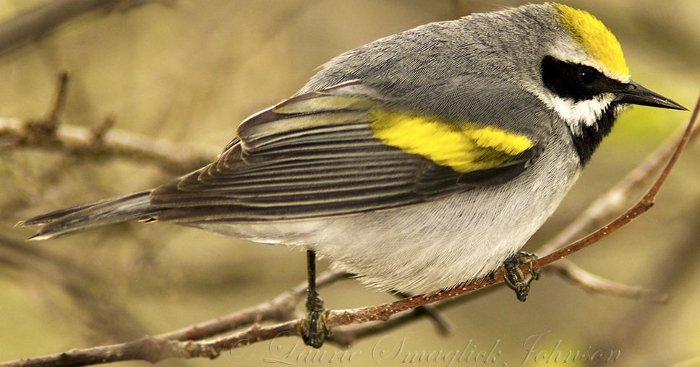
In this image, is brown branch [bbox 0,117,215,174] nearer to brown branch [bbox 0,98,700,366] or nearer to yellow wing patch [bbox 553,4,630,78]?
brown branch [bbox 0,98,700,366]

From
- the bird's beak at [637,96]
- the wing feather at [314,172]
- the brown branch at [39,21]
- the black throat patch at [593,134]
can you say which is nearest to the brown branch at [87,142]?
the brown branch at [39,21]

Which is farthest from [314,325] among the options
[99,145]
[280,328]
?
[99,145]

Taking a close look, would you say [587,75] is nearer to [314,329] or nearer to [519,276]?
[519,276]

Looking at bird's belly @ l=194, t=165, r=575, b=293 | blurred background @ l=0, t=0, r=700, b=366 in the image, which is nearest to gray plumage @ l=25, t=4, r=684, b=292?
bird's belly @ l=194, t=165, r=575, b=293

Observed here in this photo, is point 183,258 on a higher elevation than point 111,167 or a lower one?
lower

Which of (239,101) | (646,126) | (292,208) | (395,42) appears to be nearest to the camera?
(292,208)

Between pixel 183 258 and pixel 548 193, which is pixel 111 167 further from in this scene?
pixel 548 193

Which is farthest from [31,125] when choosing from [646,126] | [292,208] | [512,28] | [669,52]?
[669,52]
